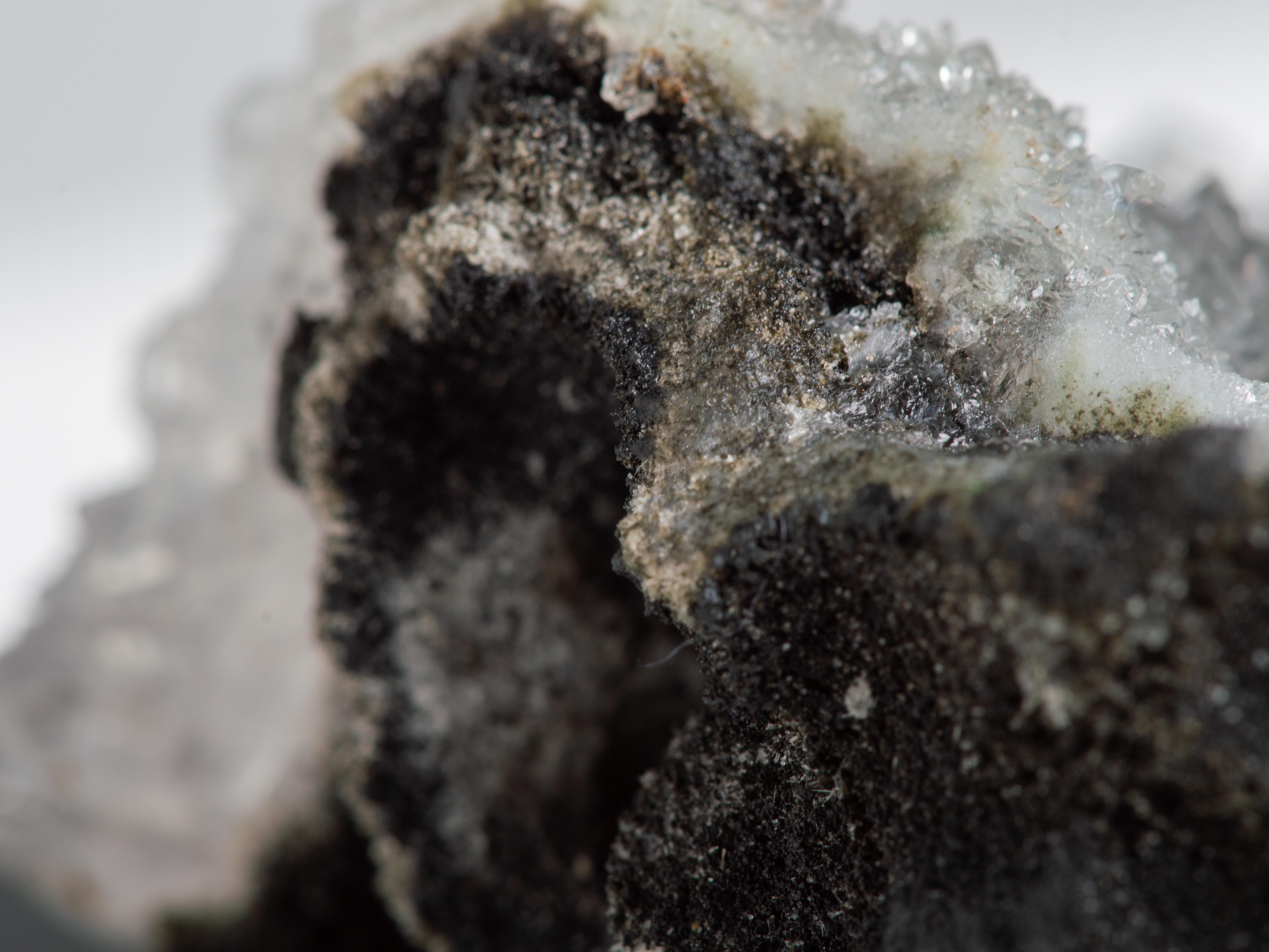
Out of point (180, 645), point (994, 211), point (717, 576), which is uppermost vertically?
point (994, 211)

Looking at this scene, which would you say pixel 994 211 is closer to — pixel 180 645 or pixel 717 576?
pixel 717 576

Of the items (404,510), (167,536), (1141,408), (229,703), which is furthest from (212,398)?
(1141,408)

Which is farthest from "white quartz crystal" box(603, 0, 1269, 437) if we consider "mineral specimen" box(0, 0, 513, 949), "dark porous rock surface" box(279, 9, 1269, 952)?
"mineral specimen" box(0, 0, 513, 949)

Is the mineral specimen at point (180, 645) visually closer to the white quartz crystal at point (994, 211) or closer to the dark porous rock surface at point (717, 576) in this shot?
the dark porous rock surface at point (717, 576)

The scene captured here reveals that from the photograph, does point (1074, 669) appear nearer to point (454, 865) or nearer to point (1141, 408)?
point (1141, 408)

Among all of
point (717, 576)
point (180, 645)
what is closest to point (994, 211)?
point (717, 576)
